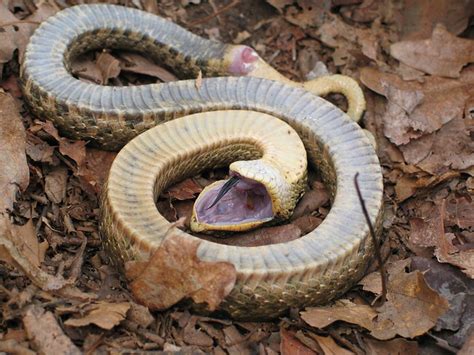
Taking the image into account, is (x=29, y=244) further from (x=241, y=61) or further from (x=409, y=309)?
(x=241, y=61)

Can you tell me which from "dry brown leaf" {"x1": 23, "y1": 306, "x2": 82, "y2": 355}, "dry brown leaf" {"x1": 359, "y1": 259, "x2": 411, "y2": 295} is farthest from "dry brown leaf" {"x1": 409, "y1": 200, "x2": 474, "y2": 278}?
"dry brown leaf" {"x1": 23, "y1": 306, "x2": 82, "y2": 355}

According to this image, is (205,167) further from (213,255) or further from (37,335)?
(37,335)

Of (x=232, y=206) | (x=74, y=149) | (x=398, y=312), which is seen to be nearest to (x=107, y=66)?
(x=74, y=149)

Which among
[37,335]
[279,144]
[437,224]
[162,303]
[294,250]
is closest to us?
[37,335]

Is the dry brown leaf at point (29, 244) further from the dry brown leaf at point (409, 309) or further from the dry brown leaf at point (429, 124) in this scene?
the dry brown leaf at point (429, 124)

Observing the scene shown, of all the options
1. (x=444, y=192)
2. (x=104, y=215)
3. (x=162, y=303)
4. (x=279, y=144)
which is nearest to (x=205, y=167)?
(x=279, y=144)

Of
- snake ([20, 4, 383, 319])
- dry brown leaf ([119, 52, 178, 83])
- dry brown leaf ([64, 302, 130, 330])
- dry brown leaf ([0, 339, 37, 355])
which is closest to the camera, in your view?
dry brown leaf ([0, 339, 37, 355])

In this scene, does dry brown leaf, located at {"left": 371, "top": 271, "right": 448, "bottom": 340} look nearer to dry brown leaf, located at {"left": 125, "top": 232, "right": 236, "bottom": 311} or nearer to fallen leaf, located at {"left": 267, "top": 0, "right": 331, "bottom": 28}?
dry brown leaf, located at {"left": 125, "top": 232, "right": 236, "bottom": 311}

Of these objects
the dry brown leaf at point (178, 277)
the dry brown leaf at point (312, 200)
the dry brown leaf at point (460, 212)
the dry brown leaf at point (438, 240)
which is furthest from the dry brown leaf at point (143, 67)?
the dry brown leaf at point (460, 212)
